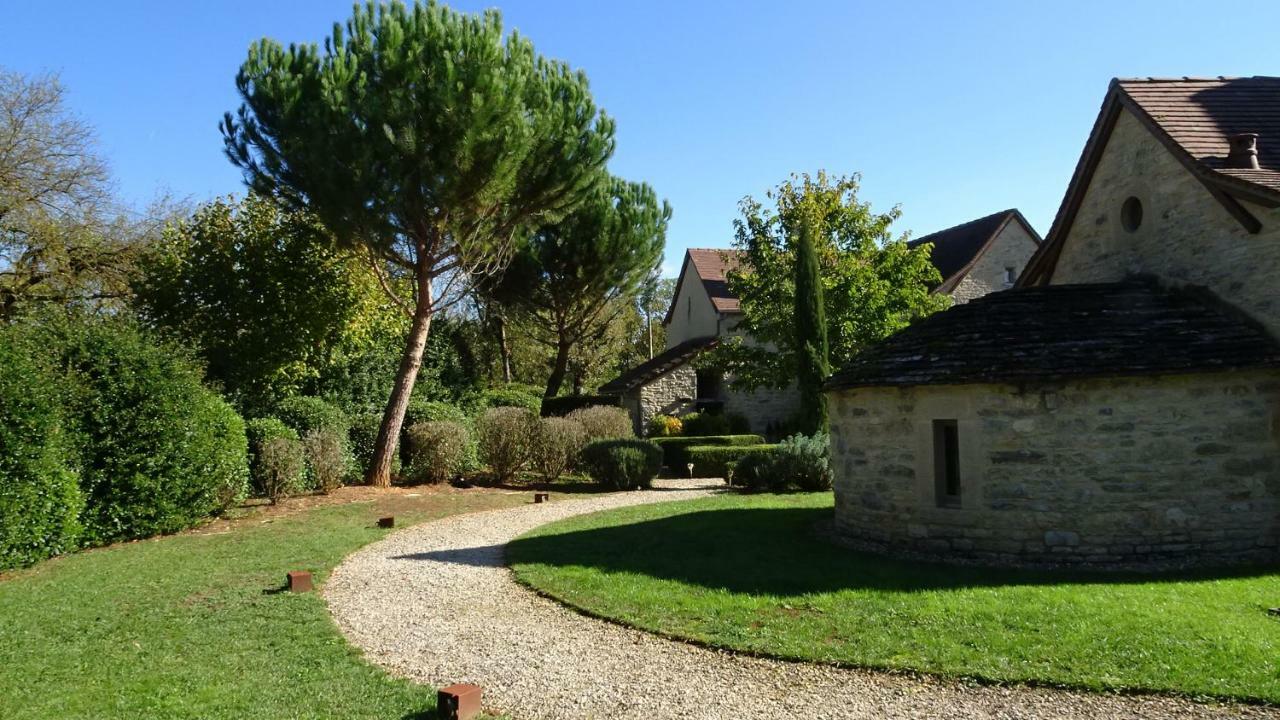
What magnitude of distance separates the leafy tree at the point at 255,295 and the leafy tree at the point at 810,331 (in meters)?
11.1

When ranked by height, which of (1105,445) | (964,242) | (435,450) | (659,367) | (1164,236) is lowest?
(435,450)

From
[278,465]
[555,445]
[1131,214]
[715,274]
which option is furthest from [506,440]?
[715,274]

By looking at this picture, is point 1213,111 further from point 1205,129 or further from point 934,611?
point 934,611

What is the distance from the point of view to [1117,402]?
848cm

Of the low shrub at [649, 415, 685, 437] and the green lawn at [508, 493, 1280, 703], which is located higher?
the low shrub at [649, 415, 685, 437]

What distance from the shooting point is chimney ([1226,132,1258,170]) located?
945 centimetres

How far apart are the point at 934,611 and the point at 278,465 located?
11936 mm

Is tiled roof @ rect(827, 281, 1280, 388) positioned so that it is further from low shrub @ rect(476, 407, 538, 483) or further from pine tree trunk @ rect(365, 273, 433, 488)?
pine tree trunk @ rect(365, 273, 433, 488)

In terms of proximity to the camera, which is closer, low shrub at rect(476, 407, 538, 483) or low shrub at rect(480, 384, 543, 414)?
low shrub at rect(476, 407, 538, 483)

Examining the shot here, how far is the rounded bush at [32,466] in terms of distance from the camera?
9070mm

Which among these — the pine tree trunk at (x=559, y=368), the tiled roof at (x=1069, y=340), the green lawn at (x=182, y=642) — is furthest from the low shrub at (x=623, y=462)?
the pine tree trunk at (x=559, y=368)

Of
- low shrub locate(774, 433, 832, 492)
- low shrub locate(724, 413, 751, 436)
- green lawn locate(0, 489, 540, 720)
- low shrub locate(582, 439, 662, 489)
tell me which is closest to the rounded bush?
green lawn locate(0, 489, 540, 720)

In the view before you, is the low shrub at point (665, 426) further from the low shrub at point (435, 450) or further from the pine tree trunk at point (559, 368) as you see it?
the low shrub at point (435, 450)

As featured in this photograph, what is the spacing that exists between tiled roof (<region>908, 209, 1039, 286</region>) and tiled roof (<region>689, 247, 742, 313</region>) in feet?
24.5
